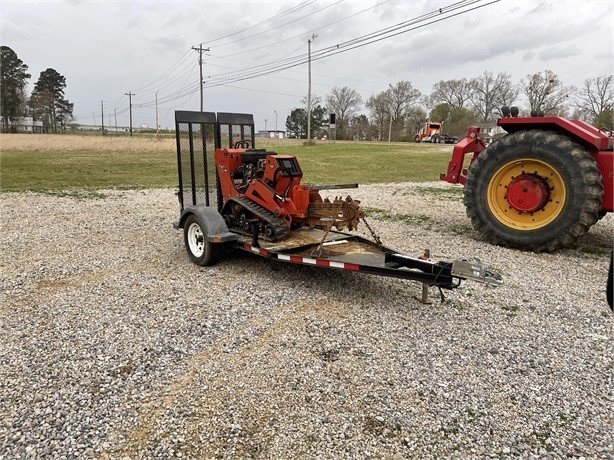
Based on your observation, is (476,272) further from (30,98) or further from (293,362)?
(30,98)

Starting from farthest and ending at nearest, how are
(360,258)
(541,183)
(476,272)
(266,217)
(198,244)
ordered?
(541,183) < (198,244) < (266,217) < (360,258) < (476,272)

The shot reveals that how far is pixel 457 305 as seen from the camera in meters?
5.06

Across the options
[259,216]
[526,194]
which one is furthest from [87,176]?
[526,194]

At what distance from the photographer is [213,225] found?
624cm

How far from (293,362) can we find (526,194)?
5284 mm

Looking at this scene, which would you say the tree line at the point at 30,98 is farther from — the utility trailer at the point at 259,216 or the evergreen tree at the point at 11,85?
the utility trailer at the point at 259,216

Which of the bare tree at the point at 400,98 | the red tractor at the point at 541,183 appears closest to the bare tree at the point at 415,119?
the bare tree at the point at 400,98

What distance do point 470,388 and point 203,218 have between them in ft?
13.4

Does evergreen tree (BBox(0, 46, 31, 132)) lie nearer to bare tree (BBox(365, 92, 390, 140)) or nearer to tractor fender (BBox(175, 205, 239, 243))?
bare tree (BBox(365, 92, 390, 140))

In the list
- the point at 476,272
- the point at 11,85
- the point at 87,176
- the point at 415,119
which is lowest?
the point at 476,272

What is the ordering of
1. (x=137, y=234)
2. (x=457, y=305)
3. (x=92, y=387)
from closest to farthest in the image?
(x=92, y=387) < (x=457, y=305) < (x=137, y=234)

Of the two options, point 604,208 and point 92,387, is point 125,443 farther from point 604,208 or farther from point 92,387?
point 604,208

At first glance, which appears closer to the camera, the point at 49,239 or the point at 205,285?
the point at 205,285

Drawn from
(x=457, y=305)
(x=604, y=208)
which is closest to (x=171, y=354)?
(x=457, y=305)
